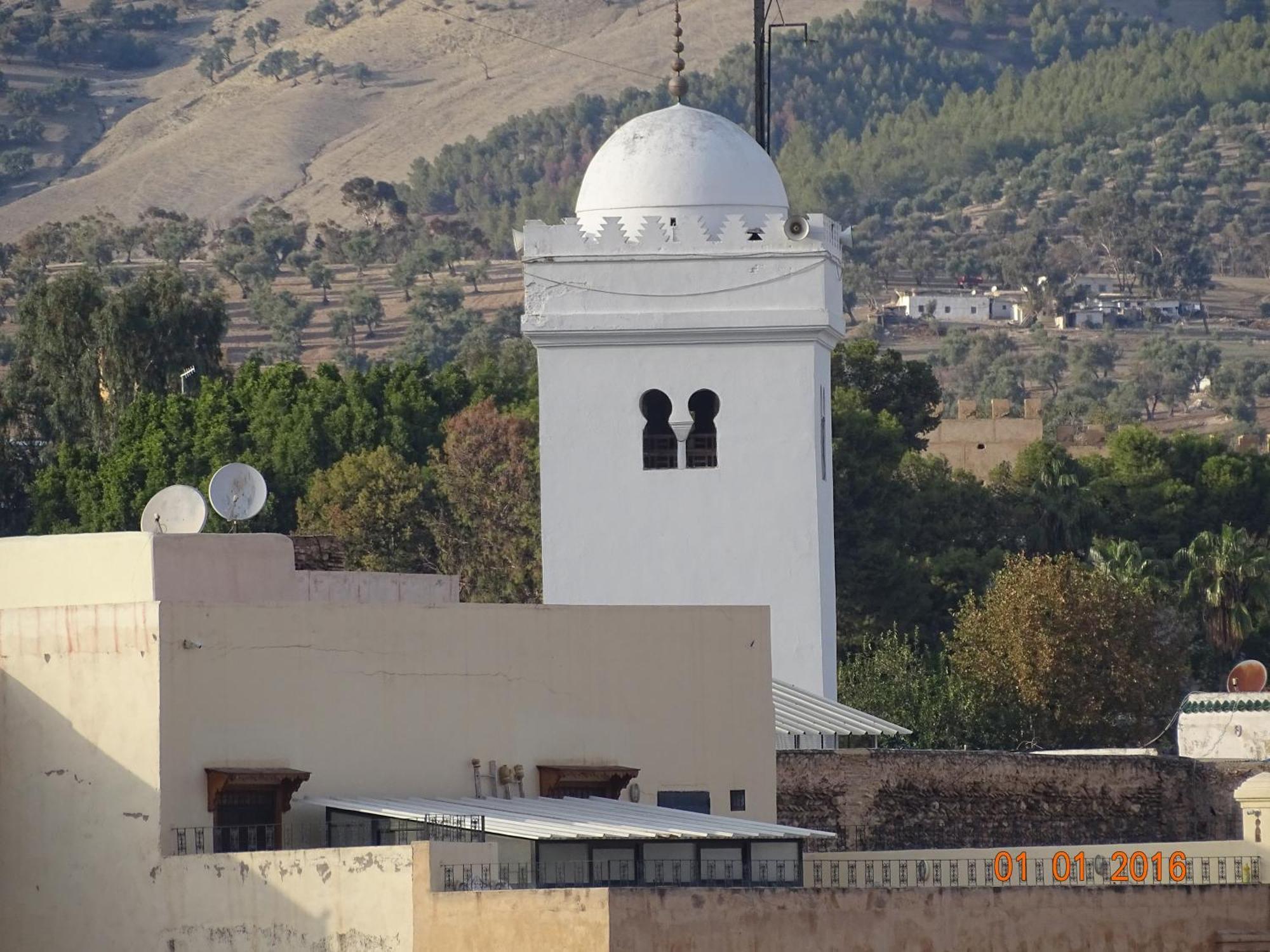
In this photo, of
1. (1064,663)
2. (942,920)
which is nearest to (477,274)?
(1064,663)

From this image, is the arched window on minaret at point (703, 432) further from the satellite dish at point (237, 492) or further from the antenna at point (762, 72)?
the satellite dish at point (237, 492)

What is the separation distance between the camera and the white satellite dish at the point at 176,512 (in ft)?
96.2

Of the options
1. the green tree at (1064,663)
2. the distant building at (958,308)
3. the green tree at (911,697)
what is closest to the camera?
the green tree at (911,697)

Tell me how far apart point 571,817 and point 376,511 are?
33.6 meters

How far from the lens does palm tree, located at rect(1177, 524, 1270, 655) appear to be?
60500 millimetres

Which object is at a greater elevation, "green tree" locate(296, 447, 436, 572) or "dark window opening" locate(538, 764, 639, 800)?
"green tree" locate(296, 447, 436, 572)

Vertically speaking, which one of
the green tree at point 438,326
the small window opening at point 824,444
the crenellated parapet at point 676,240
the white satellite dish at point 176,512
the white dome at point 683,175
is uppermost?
the green tree at point 438,326

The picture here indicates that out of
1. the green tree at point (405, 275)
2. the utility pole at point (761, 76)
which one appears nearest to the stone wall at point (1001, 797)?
the utility pole at point (761, 76)

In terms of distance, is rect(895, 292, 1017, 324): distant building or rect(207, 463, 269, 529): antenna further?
rect(895, 292, 1017, 324): distant building

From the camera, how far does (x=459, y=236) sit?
567 ft

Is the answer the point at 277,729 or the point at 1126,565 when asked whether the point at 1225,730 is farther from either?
the point at 1126,565

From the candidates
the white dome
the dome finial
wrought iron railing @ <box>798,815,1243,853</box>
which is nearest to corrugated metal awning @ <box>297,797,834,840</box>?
wrought iron railing @ <box>798,815,1243,853</box>
